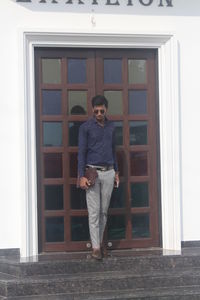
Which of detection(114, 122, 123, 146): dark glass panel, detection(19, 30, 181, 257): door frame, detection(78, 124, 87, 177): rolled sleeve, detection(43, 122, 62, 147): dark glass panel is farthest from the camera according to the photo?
detection(114, 122, 123, 146): dark glass panel

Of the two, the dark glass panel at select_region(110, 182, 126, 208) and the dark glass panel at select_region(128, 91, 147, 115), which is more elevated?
the dark glass panel at select_region(128, 91, 147, 115)

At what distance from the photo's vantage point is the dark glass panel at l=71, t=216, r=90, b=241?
6555mm

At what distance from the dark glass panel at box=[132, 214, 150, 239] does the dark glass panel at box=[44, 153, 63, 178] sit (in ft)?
3.83

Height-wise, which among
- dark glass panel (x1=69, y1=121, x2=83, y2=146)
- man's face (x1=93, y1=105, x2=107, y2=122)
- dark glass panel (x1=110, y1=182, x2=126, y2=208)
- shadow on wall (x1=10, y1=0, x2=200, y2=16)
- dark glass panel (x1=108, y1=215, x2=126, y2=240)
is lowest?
dark glass panel (x1=108, y1=215, x2=126, y2=240)

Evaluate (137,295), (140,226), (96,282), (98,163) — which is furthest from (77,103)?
(137,295)

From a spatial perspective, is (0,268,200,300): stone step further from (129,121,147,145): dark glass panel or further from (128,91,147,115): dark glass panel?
(128,91,147,115): dark glass panel

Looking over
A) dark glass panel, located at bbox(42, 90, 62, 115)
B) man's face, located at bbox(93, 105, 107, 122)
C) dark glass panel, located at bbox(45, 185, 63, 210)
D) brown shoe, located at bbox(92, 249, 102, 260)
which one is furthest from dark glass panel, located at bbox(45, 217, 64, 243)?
man's face, located at bbox(93, 105, 107, 122)

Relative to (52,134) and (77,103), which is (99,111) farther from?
(52,134)

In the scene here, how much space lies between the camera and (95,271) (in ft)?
19.0

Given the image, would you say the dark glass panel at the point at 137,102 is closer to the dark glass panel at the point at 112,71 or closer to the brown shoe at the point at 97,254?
the dark glass panel at the point at 112,71

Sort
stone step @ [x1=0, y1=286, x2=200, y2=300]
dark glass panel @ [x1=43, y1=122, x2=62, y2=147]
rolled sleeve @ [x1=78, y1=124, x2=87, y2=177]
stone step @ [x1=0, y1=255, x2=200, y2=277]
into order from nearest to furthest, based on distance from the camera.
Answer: stone step @ [x1=0, y1=286, x2=200, y2=300]
stone step @ [x1=0, y1=255, x2=200, y2=277]
rolled sleeve @ [x1=78, y1=124, x2=87, y2=177]
dark glass panel @ [x1=43, y1=122, x2=62, y2=147]

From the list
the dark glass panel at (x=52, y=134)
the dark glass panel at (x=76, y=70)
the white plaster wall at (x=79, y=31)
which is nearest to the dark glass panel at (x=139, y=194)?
the white plaster wall at (x=79, y=31)

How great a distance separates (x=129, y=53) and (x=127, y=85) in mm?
423

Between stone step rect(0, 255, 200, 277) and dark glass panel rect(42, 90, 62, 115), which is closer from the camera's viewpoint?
stone step rect(0, 255, 200, 277)
